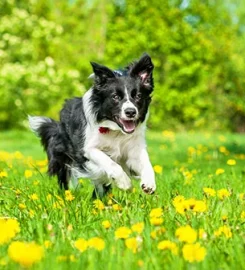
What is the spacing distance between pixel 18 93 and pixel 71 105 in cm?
1597

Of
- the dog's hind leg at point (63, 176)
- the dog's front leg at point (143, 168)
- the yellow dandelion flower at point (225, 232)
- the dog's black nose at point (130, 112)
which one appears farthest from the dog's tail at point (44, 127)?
the yellow dandelion flower at point (225, 232)

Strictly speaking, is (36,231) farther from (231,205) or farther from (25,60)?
(25,60)

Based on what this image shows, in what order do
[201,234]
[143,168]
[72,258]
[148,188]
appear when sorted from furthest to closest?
[143,168] < [148,188] < [201,234] < [72,258]

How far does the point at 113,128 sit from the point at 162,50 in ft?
72.4

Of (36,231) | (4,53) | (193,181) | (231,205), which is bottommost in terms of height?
(36,231)

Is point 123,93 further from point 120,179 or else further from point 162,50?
point 162,50

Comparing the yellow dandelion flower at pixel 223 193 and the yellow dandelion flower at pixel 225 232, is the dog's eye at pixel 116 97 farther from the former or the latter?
the yellow dandelion flower at pixel 225 232

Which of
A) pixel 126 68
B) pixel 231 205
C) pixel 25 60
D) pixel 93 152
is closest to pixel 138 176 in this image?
pixel 93 152

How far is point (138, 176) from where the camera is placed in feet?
16.0

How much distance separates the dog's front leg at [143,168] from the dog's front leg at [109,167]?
0.13 m

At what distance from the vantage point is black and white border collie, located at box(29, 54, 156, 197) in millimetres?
4641

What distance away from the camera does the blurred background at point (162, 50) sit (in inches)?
1038

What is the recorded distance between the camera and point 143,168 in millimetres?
4656

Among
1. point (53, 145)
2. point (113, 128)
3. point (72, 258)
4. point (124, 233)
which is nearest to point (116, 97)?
point (113, 128)
